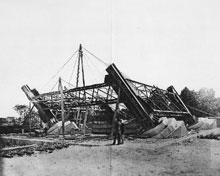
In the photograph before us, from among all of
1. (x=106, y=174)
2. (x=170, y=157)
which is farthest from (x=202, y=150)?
(x=106, y=174)

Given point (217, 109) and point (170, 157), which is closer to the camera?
point (170, 157)

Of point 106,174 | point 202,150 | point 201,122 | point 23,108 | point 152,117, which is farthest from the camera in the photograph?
point 23,108

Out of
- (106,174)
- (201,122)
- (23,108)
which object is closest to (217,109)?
(201,122)

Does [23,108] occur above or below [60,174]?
above

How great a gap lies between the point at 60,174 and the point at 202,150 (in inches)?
239

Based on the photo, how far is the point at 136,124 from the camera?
54.4 ft

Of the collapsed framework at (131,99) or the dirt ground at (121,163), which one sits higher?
the collapsed framework at (131,99)

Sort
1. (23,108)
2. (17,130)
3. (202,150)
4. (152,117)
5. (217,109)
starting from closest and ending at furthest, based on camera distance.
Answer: (202,150) → (152,117) → (17,130) → (217,109) → (23,108)

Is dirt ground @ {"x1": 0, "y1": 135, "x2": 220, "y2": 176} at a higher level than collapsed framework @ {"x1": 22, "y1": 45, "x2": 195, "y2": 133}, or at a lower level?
lower

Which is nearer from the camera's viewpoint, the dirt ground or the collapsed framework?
the dirt ground

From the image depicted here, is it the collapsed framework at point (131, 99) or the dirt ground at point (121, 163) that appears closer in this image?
the dirt ground at point (121, 163)

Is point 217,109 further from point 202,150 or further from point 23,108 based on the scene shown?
point 23,108

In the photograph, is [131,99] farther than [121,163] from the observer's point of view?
Yes

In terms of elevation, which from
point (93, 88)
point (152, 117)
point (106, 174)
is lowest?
point (106, 174)
